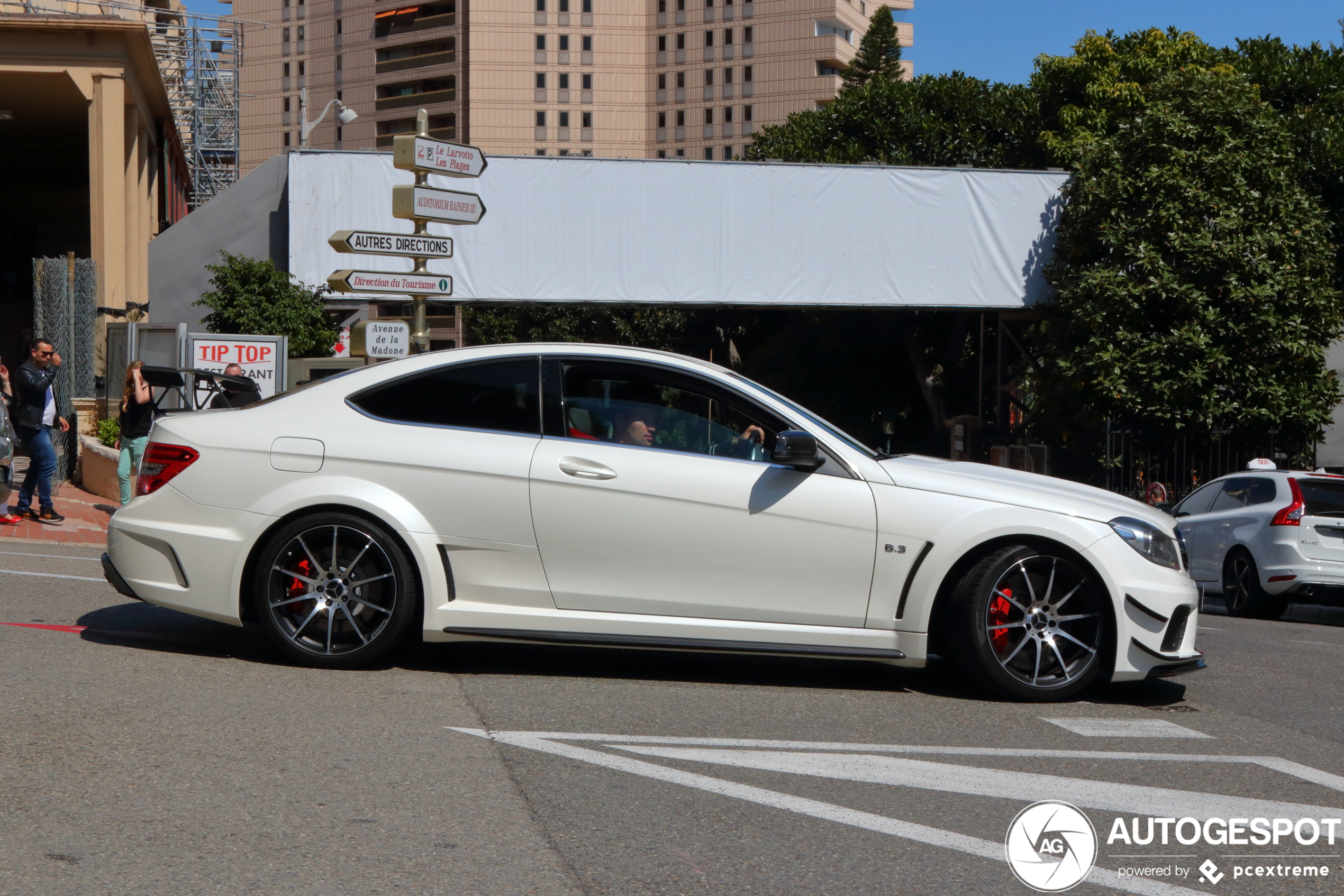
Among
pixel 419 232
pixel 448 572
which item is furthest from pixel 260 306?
pixel 448 572

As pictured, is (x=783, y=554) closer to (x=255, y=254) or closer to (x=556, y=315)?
(x=255, y=254)

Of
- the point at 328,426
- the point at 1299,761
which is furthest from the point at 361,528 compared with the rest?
the point at 1299,761

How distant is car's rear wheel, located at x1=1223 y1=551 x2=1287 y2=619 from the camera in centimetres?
1291

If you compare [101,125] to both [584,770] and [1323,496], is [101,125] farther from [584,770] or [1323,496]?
[584,770]

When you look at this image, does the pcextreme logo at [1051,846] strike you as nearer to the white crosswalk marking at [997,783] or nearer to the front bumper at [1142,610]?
the white crosswalk marking at [997,783]

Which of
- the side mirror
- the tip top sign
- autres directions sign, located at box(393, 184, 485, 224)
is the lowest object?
the side mirror

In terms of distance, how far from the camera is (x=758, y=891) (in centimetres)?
362

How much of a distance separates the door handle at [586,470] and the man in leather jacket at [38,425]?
8490mm

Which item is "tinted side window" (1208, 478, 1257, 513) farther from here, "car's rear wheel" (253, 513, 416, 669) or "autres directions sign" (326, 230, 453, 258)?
"car's rear wheel" (253, 513, 416, 669)

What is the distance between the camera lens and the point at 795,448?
5.98m

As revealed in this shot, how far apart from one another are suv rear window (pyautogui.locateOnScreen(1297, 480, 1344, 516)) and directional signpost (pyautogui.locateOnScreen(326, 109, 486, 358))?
7.91m

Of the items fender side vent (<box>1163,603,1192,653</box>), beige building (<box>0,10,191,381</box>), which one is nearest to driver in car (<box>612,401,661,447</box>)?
fender side vent (<box>1163,603,1192,653</box>)

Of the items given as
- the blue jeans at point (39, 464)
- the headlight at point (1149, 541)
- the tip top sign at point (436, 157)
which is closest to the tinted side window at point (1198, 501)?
the tip top sign at point (436, 157)

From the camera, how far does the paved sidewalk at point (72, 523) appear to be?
12.3 m
